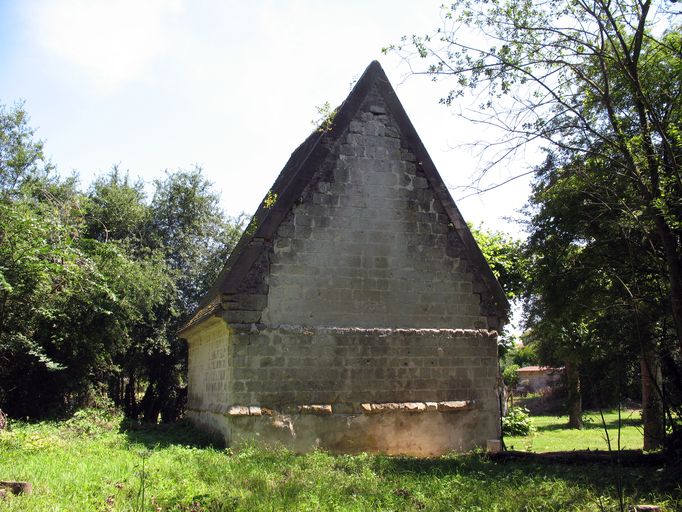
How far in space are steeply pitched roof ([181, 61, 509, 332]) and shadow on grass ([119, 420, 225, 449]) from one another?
2.48 m

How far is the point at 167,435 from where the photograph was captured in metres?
12.9

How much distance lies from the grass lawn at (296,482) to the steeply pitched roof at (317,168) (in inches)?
125

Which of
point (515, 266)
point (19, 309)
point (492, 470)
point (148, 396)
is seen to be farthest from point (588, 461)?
point (148, 396)

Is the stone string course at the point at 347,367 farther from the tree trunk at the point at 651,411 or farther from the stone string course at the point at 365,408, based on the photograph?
the tree trunk at the point at 651,411

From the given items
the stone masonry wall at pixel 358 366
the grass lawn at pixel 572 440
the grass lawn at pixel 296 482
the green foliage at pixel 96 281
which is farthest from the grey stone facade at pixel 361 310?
the green foliage at pixel 96 281

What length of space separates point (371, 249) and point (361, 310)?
1.26 metres

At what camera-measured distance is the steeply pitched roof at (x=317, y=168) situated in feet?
34.6

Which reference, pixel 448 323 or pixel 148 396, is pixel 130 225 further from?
pixel 448 323

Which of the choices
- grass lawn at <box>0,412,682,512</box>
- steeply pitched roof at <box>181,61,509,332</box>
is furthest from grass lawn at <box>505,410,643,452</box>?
grass lawn at <box>0,412,682,512</box>

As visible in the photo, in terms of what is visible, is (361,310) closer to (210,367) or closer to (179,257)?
(210,367)

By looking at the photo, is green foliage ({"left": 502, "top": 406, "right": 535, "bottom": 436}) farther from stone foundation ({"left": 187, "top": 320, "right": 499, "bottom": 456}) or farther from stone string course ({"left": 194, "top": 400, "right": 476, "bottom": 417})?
stone string course ({"left": 194, "top": 400, "right": 476, "bottom": 417})

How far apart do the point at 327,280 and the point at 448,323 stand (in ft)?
9.14

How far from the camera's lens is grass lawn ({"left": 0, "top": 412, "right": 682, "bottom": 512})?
6488 mm

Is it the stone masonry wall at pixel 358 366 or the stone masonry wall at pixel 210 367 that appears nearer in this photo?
the stone masonry wall at pixel 358 366
